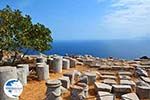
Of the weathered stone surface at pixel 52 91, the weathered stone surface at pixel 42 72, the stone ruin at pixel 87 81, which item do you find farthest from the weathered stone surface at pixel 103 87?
the weathered stone surface at pixel 42 72

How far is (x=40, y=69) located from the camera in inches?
538

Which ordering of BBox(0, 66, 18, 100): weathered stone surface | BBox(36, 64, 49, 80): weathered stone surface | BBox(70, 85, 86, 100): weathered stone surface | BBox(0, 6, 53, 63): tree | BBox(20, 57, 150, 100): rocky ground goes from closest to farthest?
BBox(0, 66, 18, 100): weathered stone surface
BBox(70, 85, 86, 100): weathered stone surface
BBox(20, 57, 150, 100): rocky ground
BBox(36, 64, 49, 80): weathered stone surface
BBox(0, 6, 53, 63): tree

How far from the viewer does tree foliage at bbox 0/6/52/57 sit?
15.0m

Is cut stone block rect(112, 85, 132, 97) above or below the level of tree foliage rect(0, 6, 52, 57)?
below

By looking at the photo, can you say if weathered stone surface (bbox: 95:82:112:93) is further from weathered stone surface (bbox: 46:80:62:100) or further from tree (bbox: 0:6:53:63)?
tree (bbox: 0:6:53:63)

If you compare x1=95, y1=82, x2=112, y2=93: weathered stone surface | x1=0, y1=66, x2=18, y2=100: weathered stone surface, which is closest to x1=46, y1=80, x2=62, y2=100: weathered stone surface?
x1=0, y1=66, x2=18, y2=100: weathered stone surface

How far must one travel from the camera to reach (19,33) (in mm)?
15141

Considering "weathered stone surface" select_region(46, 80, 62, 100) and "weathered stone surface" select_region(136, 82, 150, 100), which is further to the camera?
"weathered stone surface" select_region(136, 82, 150, 100)

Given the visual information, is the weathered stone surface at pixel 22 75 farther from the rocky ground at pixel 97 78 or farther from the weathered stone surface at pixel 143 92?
the weathered stone surface at pixel 143 92

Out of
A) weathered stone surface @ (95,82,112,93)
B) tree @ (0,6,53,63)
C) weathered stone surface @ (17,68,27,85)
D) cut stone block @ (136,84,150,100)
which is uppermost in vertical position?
tree @ (0,6,53,63)

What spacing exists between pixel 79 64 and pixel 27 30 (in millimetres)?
4361

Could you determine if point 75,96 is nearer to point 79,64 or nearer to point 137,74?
point 137,74

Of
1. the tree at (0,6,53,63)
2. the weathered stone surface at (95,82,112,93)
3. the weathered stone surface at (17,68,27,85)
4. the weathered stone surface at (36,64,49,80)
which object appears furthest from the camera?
the tree at (0,6,53,63)

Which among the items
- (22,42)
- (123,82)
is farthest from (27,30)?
(123,82)
